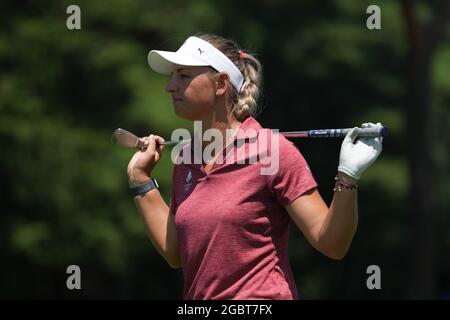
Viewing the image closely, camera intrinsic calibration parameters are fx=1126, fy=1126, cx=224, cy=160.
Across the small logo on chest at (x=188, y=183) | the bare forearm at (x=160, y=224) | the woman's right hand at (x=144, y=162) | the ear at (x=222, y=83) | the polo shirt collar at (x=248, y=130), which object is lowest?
the bare forearm at (x=160, y=224)

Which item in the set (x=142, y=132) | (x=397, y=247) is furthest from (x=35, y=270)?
(x=397, y=247)

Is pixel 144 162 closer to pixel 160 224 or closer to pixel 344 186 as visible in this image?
pixel 160 224

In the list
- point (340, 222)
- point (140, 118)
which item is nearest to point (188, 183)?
point (340, 222)

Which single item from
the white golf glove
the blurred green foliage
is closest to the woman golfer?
the white golf glove

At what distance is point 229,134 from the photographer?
358 cm

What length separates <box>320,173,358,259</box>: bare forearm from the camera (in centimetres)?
325

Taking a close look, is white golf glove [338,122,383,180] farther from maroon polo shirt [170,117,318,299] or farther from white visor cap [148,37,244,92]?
white visor cap [148,37,244,92]

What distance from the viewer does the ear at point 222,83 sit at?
3.62 meters

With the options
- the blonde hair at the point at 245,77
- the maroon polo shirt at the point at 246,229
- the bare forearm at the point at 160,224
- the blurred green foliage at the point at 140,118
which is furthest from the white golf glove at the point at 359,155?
the blurred green foliage at the point at 140,118

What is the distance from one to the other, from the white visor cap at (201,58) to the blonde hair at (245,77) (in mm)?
30

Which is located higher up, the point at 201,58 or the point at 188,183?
the point at 201,58

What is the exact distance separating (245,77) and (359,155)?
Result: 640mm

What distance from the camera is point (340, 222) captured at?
328cm

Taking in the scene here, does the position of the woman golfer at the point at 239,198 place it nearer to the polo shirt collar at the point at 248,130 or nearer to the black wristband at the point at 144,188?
the polo shirt collar at the point at 248,130
